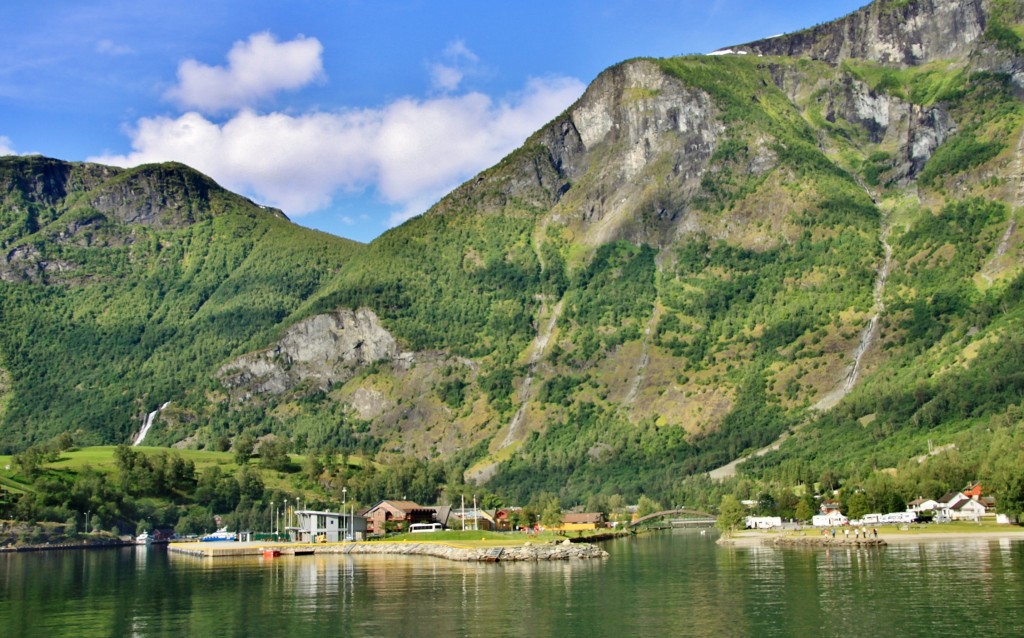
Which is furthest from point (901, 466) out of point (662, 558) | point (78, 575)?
point (78, 575)

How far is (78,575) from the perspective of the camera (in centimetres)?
11000

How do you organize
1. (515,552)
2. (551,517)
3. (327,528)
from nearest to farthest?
(515,552) < (327,528) < (551,517)

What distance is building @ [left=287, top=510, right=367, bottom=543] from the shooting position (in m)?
165

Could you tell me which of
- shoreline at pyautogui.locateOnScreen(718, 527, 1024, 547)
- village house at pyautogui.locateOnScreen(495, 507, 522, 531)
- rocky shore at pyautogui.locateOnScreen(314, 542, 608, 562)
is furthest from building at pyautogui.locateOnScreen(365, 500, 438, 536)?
shoreline at pyautogui.locateOnScreen(718, 527, 1024, 547)

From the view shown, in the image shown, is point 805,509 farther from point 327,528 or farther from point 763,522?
point 327,528

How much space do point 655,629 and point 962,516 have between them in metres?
109

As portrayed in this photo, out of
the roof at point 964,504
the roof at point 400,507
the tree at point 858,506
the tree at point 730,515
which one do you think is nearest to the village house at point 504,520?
the roof at point 400,507

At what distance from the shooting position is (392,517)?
177 meters

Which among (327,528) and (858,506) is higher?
(858,506)

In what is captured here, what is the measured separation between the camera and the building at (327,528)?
165 metres

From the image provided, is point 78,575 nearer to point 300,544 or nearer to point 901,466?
point 300,544

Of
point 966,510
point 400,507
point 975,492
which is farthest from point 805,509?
point 400,507

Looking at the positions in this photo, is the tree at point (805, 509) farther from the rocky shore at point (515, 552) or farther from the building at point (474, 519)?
the rocky shore at point (515, 552)

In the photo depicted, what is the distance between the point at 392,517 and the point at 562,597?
352ft
